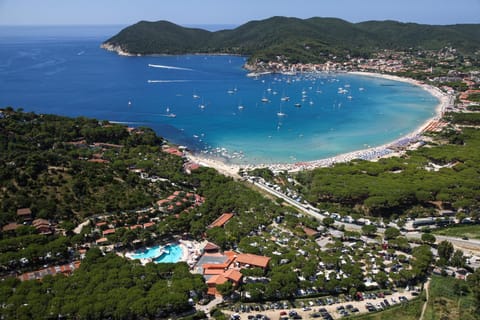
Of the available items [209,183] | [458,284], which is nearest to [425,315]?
[458,284]

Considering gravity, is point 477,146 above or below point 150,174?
above

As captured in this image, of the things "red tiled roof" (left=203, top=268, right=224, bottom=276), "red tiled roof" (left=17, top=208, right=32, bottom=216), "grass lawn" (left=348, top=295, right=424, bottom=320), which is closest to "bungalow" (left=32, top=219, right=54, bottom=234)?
"red tiled roof" (left=17, top=208, right=32, bottom=216)

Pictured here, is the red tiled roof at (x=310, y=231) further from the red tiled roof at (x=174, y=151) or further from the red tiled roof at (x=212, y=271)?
the red tiled roof at (x=174, y=151)

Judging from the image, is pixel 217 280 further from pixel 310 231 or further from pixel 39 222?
pixel 39 222

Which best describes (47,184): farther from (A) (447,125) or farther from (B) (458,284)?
(A) (447,125)

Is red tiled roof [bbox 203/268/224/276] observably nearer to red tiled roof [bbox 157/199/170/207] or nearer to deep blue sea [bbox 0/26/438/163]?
red tiled roof [bbox 157/199/170/207]

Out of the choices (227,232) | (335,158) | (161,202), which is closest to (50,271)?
(161,202)

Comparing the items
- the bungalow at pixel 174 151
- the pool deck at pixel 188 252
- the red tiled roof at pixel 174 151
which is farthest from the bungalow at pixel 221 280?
the red tiled roof at pixel 174 151
